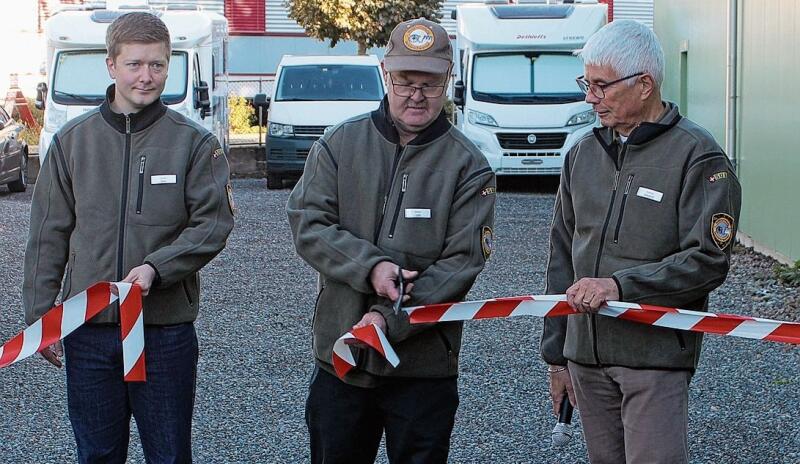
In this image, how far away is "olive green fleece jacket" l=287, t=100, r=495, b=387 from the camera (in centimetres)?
395

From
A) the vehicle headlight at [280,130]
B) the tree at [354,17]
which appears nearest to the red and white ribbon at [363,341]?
the vehicle headlight at [280,130]

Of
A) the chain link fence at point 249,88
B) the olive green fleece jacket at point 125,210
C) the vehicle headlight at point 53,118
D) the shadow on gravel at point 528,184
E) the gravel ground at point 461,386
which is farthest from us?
the chain link fence at point 249,88

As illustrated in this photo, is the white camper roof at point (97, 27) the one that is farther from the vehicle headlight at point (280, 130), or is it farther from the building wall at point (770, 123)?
the building wall at point (770, 123)

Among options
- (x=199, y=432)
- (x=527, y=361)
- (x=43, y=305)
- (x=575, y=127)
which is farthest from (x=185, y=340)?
(x=575, y=127)

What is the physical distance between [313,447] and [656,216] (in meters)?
1.35

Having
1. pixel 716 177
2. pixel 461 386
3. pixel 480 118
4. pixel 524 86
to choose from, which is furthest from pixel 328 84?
pixel 716 177

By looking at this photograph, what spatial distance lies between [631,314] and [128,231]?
166 centimetres

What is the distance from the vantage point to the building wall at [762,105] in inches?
481

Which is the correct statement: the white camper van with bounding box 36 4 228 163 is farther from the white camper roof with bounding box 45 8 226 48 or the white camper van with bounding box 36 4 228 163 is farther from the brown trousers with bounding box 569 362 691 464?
the brown trousers with bounding box 569 362 691 464

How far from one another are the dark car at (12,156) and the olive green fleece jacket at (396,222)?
56.1 feet

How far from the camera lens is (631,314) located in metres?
3.86

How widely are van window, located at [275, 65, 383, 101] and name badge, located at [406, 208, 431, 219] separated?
17728mm

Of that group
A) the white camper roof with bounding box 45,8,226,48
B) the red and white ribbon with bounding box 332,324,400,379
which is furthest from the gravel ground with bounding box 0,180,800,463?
the white camper roof with bounding box 45,8,226,48

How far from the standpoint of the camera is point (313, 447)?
13.7 ft
